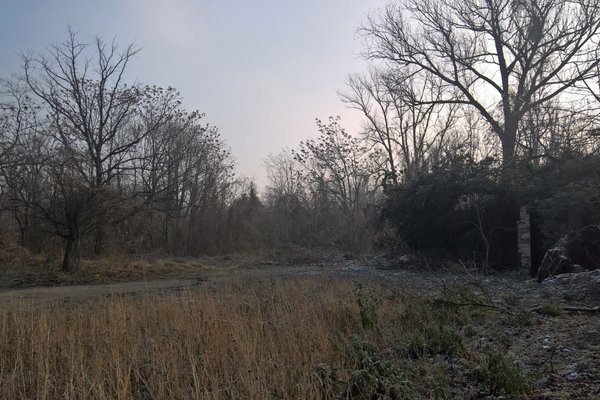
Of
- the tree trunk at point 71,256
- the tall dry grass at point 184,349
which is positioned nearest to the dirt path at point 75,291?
the tree trunk at point 71,256

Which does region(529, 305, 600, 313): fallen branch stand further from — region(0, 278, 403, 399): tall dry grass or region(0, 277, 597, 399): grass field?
region(0, 278, 403, 399): tall dry grass

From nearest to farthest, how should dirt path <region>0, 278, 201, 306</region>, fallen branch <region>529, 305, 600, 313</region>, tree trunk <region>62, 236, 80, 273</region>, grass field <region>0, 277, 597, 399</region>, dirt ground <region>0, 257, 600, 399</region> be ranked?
grass field <region>0, 277, 597, 399</region> → dirt ground <region>0, 257, 600, 399</region> → fallen branch <region>529, 305, 600, 313</region> → dirt path <region>0, 278, 201, 306</region> → tree trunk <region>62, 236, 80, 273</region>

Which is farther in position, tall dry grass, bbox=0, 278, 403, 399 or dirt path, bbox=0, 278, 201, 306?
dirt path, bbox=0, 278, 201, 306

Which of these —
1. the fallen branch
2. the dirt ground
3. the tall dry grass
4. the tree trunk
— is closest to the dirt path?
the dirt ground

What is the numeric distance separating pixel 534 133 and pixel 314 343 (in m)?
→ 13.9

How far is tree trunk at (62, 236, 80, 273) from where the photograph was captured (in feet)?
63.2

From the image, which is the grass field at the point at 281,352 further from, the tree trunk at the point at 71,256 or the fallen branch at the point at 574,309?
the tree trunk at the point at 71,256

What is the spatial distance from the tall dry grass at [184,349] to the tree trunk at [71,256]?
405 inches

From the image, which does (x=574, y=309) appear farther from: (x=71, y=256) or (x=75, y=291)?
(x=71, y=256)

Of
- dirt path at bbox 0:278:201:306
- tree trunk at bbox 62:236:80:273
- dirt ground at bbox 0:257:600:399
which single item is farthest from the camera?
tree trunk at bbox 62:236:80:273

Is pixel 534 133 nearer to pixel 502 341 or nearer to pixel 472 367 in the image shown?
pixel 502 341

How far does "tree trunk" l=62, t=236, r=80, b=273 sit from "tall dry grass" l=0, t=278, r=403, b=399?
10.3m

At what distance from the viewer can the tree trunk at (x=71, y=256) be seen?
1925 centimetres

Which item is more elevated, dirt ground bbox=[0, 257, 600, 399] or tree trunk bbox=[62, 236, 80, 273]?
tree trunk bbox=[62, 236, 80, 273]
